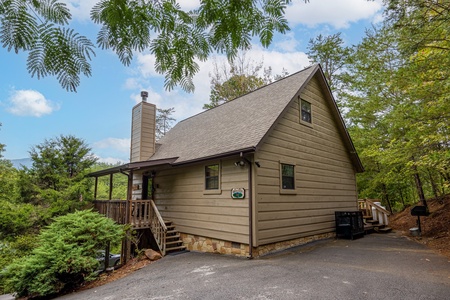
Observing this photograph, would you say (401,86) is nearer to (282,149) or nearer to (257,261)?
(282,149)

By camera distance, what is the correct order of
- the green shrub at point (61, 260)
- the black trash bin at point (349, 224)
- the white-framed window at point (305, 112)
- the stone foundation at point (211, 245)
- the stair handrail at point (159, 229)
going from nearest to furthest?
the green shrub at point (61, 260), the stone foundation at point (211, 245), the stair handrail at point (159, 229), the white-framed window at point (305, 112), the black trash bin at point (349, 224)

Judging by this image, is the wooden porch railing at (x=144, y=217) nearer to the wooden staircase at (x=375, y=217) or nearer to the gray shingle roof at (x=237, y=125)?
the gray shingle roof at (x=237, y=125)

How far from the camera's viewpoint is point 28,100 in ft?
5.13

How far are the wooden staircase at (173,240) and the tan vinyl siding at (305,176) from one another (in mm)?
3273

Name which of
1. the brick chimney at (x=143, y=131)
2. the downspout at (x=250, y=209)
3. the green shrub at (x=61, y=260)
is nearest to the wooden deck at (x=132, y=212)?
the green shrub at (x=61, y=260)

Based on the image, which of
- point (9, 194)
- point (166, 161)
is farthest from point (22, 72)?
point (9, 194)

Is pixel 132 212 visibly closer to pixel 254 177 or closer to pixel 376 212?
pixel 254 177

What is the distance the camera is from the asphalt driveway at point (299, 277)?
13.3 ft

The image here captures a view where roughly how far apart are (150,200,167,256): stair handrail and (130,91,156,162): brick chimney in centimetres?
345

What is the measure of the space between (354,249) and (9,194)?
15.7m

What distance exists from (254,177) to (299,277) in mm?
2688

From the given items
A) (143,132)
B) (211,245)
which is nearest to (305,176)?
(211,245)

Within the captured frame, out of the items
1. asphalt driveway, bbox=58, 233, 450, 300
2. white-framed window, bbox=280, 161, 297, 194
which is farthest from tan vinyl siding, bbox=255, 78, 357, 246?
asphalt driveway, bbox=58, 233, 450, 300

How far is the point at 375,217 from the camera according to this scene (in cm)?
1143
